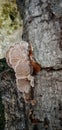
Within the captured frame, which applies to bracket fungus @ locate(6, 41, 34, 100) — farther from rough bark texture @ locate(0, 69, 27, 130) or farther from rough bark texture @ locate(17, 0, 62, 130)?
rough bark texture @ locate(0, 69, 27, 130)

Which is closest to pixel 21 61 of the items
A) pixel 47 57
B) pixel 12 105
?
pixel 47 57

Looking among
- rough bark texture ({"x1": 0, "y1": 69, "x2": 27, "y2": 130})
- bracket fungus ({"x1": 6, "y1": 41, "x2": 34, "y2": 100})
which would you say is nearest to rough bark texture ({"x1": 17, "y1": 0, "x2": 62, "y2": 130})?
bracket fungus ({"x1": 6, "y1": 41, "x2": 34, "y2": 100})

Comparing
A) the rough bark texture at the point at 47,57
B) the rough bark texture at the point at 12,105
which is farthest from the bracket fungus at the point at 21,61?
the rough bark texture at the point at 12,105

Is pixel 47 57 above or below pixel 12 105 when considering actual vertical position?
above

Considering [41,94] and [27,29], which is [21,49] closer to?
[27,29]

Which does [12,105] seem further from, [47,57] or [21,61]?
[47,57]

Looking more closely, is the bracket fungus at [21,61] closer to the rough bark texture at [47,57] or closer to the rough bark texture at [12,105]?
the rough bark texture at [47,57]

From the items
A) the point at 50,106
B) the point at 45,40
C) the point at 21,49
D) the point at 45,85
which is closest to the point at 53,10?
the point at 45,40

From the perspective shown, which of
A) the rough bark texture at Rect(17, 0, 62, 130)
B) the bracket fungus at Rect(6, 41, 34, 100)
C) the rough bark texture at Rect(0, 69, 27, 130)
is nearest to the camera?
the rough bark texture at Rect(17, 0, 62, 130)
